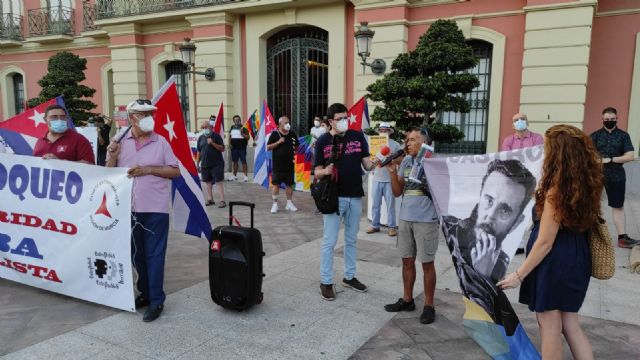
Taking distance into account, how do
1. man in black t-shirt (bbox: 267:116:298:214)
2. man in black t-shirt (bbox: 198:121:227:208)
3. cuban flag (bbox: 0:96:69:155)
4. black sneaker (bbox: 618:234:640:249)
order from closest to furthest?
cuban flag (bbox: 0:96:69:155) < black sneaker (bbox: 618:234:640:249) < man in black t-shirt (bbox: 267:116:298:214) < man in black t-shirt (bbox: 198:121:227:208)

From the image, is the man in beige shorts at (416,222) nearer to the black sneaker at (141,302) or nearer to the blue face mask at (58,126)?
the black sneaker at (141,302)

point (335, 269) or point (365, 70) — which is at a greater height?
point (365, 70)

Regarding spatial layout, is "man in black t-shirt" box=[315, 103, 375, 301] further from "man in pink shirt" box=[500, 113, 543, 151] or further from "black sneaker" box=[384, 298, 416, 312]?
"man in pink shirt" box=[500, 113, 543, 151]

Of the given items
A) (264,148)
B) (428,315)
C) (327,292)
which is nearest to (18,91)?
(264,148)

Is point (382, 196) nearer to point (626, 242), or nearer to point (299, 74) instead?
point (626, 242)

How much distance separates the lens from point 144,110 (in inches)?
155

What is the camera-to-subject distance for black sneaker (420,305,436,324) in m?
3.85

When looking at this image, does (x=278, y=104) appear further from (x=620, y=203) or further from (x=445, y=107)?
(x=620, y=203)

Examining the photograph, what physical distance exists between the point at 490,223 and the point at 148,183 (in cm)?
278

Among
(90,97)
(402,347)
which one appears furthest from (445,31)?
(90,97)

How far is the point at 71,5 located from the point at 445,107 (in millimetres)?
17515

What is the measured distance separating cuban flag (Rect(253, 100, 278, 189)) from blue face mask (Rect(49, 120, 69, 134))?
4529mm

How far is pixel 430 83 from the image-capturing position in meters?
7.31

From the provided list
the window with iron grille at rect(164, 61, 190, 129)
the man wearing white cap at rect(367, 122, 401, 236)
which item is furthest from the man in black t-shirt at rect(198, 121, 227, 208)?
the window with iron grille at rect(164, 61, 190, 129)
